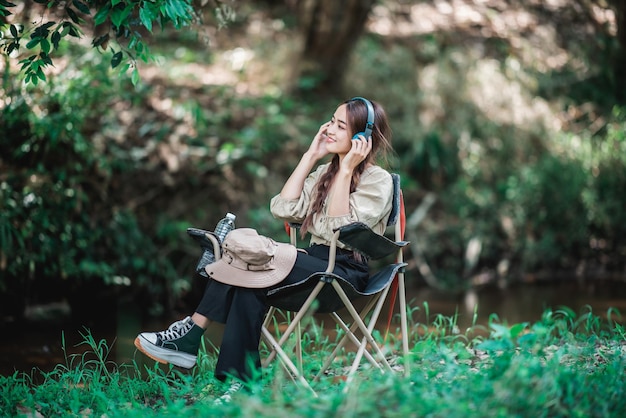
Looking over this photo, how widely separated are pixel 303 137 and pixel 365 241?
406 cm

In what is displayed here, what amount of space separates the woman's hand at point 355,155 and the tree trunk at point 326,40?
4.64m

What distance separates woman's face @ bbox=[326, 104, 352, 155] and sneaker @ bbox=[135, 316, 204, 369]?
99 centimetres

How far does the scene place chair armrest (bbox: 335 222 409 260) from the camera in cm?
283

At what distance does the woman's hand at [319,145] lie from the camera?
130 inches

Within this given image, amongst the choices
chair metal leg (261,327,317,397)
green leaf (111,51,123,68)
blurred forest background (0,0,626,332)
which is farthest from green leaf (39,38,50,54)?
chair metal leg (261,327,317,397)

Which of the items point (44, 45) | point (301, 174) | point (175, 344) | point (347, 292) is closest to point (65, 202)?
point (44, 45)

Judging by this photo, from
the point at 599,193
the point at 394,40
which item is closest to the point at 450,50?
the point at 394,40

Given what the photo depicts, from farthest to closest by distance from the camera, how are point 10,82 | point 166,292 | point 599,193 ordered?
point 599,193 → point 166,292 → point 10,82

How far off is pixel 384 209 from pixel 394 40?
6.50 metres

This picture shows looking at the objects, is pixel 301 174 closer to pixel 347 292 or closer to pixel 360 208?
pixel 360 208

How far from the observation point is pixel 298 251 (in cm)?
311

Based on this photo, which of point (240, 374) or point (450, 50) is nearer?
point (240, 374)

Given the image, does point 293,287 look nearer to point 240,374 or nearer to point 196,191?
point 240,374

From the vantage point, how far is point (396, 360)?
3.62 metres
